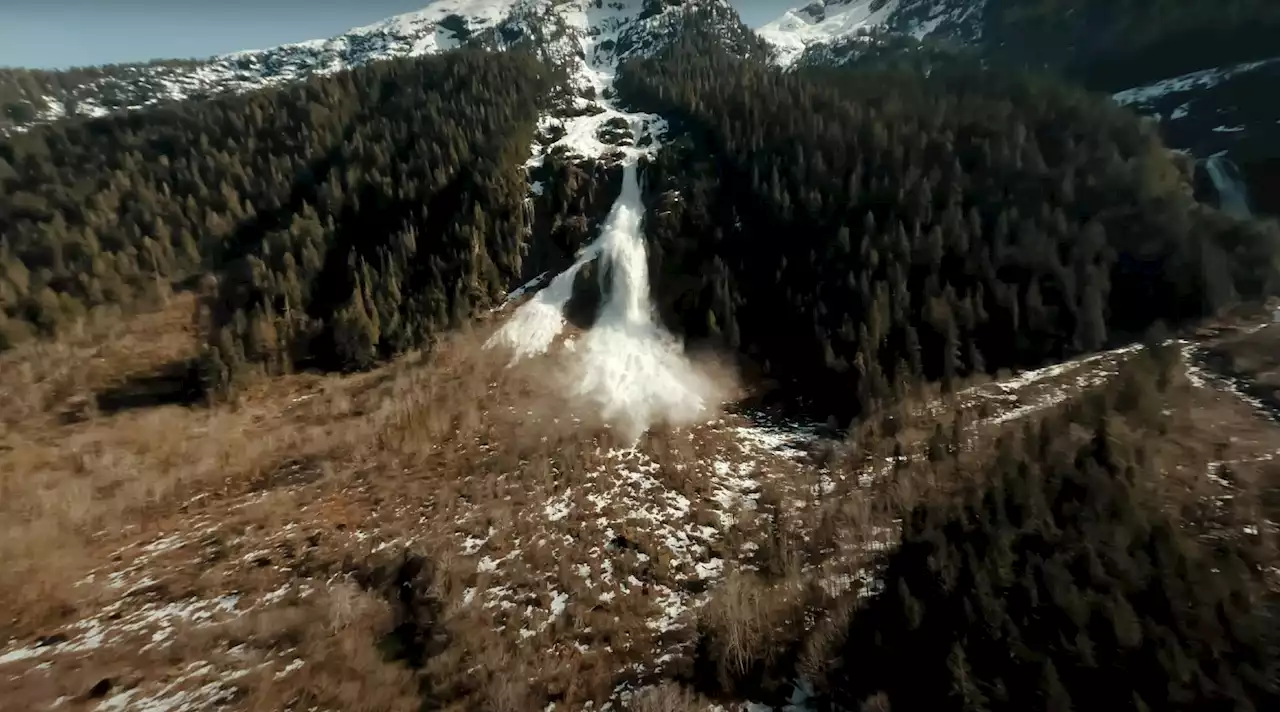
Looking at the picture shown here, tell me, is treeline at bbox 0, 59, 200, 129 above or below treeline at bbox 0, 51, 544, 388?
above

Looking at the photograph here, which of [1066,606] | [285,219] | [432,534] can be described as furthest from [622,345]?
[285,219]

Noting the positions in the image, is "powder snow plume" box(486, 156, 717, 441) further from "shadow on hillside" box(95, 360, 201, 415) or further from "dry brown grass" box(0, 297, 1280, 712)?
"shadow on hillside" box(95, 360, 201, 415)

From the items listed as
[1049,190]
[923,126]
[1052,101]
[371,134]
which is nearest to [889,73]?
[1052,101]

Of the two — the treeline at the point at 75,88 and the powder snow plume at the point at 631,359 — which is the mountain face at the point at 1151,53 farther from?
the treeline at the point at 75,88

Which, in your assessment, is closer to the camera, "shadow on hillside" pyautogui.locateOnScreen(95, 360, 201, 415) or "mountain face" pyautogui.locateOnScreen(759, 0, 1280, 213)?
"shadow on hillside" pyautogui.locateOnScreen(95, 360, 201, 415)

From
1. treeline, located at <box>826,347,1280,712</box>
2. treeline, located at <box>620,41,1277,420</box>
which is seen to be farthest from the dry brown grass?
treeline, located at <box>620,41,1277,420</box>

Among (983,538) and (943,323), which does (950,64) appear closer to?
(943,323)
